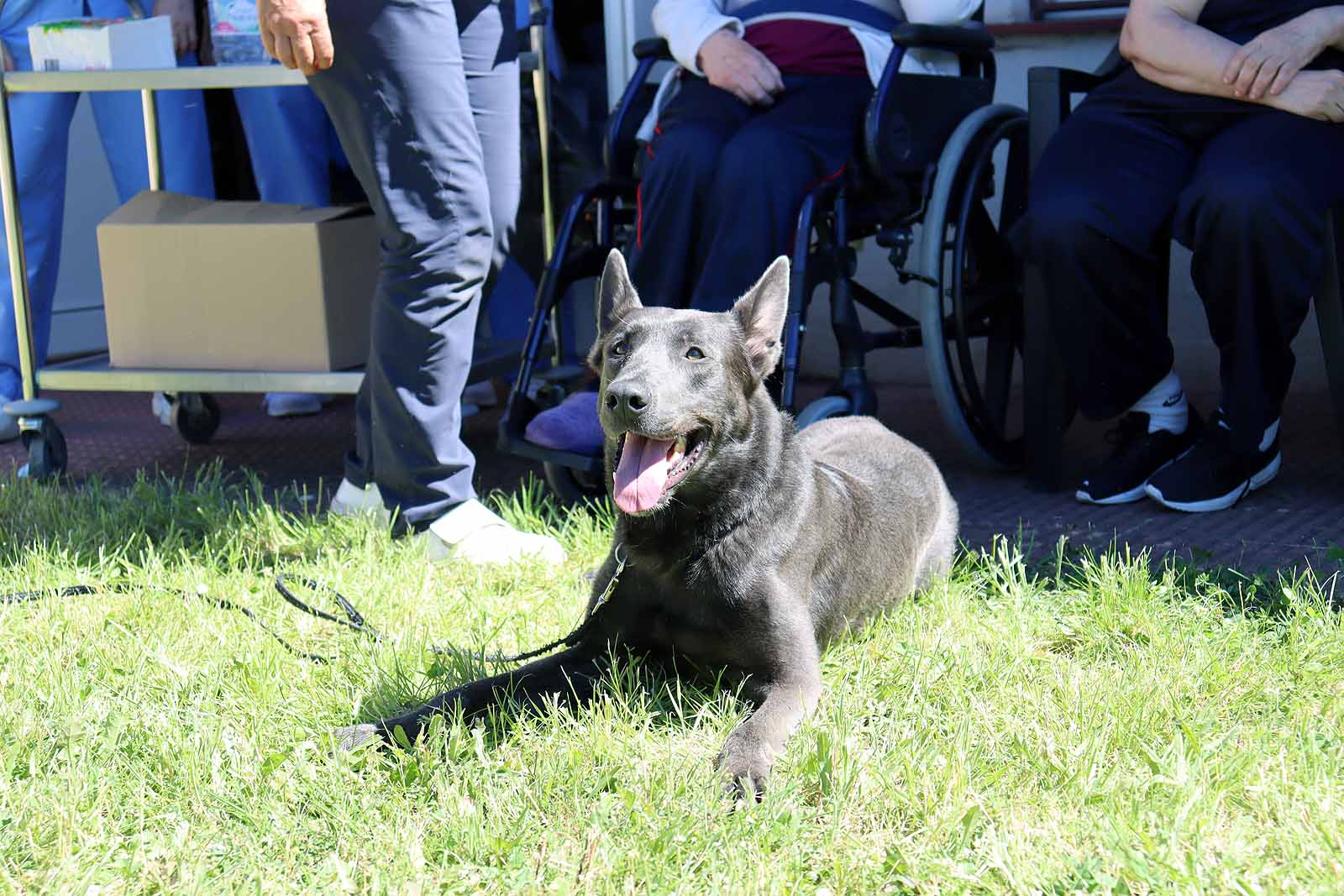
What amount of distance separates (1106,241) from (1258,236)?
0.34m

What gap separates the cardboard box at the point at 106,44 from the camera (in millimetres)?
3676

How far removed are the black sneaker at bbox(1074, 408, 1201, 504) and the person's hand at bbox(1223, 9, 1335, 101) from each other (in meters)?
0.85

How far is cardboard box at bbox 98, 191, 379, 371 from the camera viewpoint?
143 inches

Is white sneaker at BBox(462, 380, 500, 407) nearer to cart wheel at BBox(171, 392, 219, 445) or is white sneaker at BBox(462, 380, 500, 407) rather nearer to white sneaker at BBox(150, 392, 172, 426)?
cart wheel at BBox(171, 392, 219, 445)

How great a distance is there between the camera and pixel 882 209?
3449 mm

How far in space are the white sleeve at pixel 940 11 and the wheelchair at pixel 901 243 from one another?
2.1 inches

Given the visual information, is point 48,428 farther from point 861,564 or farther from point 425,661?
point 861,564

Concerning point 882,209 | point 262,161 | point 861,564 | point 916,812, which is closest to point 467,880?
point 916,812

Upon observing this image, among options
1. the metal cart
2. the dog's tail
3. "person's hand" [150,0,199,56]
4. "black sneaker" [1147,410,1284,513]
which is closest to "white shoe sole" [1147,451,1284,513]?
"black sneaker" [1147,410,1284,513]

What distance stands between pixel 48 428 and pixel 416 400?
1574 millimetres

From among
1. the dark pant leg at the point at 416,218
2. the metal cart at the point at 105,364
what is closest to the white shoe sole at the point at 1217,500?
the dark pant leg at the point at 416,218

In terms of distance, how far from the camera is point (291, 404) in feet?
15.8

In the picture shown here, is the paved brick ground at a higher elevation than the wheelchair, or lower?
lower

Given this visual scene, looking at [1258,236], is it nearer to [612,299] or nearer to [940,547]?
[940,547]
